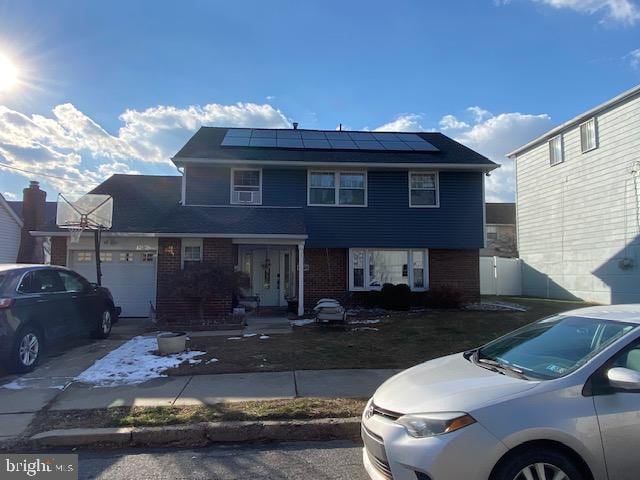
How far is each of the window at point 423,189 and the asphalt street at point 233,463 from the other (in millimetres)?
12478

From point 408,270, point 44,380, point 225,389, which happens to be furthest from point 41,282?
point 408,270

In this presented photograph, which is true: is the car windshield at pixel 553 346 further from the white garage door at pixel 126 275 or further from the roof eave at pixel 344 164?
the white garage door at pixel 126 275

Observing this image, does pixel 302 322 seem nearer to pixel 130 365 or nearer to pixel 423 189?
pixel 130 365

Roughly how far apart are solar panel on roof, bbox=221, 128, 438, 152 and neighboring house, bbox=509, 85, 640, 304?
602 centimetres

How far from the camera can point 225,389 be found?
6.75 meters

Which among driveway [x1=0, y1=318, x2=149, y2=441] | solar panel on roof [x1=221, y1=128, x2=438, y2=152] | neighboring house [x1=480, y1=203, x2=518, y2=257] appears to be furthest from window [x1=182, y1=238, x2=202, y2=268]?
neighboring house [x1=480, y1=203, x2=518, y2=257]

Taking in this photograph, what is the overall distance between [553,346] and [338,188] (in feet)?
42.3

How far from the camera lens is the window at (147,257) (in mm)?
14789

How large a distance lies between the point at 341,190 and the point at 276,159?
95.3 inches

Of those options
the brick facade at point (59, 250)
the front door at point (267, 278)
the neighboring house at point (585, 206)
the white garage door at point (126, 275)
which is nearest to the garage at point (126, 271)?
the white garage door at point (126, 275)

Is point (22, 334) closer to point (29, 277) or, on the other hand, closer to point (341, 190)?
point (29, 277)

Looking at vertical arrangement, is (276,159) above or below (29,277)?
above

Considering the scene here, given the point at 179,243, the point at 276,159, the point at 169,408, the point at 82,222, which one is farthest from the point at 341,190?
the point at 169,408

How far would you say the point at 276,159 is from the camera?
1609 centimetres
